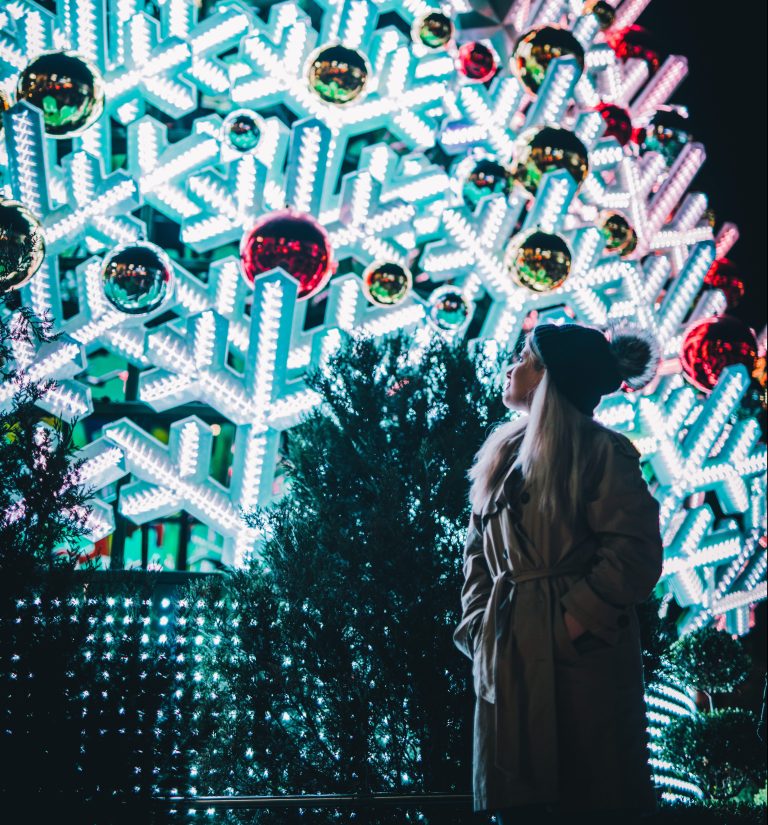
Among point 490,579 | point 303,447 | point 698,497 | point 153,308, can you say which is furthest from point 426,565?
point 698,497

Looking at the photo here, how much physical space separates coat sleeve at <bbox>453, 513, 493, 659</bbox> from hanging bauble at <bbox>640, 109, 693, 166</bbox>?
7.75m

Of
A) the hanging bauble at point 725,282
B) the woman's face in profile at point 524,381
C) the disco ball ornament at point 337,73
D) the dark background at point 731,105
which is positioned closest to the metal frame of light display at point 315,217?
the disco ball ornament at point 337,73

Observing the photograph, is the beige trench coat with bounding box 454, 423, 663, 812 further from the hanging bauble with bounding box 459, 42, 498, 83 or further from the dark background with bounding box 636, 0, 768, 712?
the dark background with bounding box 636, 0, 768, 712

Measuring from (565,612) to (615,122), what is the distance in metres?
7.57

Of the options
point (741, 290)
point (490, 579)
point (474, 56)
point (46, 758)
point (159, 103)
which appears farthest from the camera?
point (741, 290)

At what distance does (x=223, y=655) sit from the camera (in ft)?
13.3

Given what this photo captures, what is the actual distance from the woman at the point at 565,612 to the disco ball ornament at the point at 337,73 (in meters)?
4.23

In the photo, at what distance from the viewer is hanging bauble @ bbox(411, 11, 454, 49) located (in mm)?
6969

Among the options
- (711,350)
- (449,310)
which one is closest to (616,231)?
(711,350)

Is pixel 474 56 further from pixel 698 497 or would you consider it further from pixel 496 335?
pixel 698 497

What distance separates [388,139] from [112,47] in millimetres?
3074

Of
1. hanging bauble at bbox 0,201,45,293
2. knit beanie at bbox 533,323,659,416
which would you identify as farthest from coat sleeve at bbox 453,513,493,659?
hanging bauble at bbox 0,201,45,293

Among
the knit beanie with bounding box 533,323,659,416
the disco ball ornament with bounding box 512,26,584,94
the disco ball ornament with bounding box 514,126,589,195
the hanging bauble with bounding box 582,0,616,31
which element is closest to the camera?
the knit beanie with bounding box 533,323,659,416

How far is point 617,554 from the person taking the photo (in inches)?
82.0
